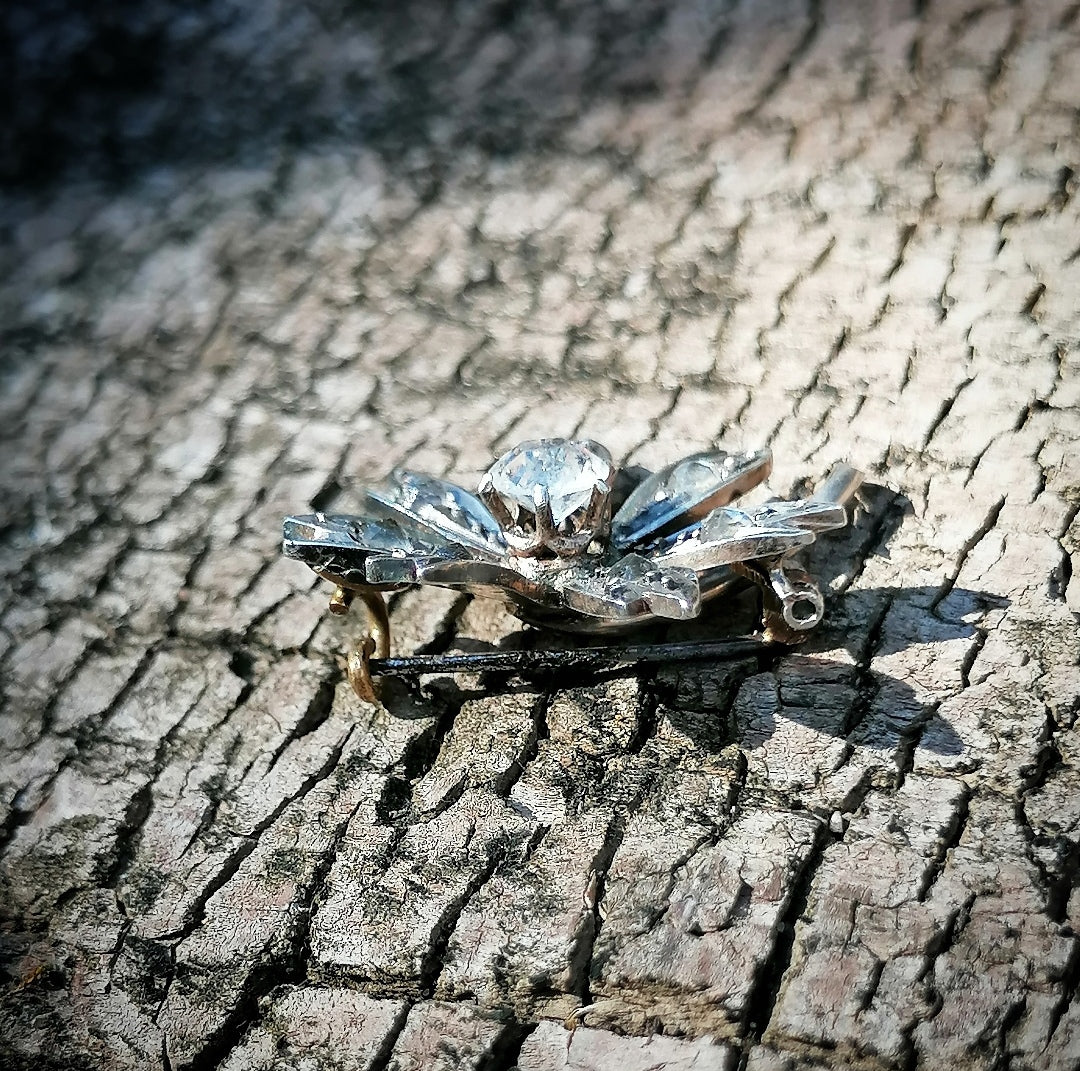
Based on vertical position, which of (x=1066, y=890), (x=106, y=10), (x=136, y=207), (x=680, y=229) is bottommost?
(x=1066, y=890)

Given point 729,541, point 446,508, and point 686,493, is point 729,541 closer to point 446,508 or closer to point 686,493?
point 686,493

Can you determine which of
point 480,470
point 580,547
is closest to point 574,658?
point 580,547

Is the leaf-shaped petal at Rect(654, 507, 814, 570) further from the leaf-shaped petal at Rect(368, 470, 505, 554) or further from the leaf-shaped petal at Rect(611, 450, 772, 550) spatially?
the leaf-shaped petal at Rect(368, 470, 505, 554)

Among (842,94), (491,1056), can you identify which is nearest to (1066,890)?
(491,1056)

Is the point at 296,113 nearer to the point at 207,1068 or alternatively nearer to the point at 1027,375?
the point at 1027,375

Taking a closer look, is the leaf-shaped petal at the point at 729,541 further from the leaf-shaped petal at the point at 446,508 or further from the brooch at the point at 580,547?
the leaf-shaped petal at the point at 446,508

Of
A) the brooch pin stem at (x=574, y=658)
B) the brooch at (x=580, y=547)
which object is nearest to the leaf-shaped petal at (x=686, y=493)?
the brooch at (x=580, y=547)

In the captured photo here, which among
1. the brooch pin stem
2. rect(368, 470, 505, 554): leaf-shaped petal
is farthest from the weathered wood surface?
rect(368, 470, 505, 554): leaf-shaped petal
